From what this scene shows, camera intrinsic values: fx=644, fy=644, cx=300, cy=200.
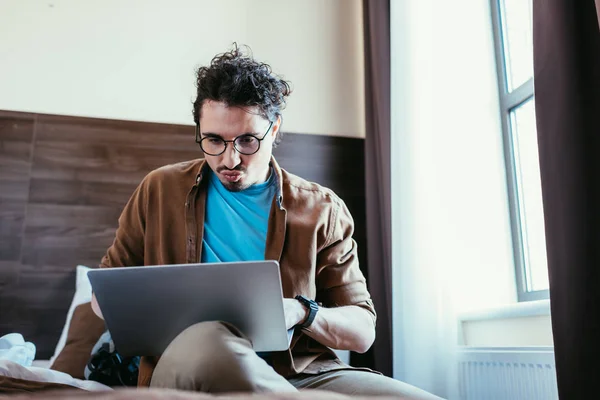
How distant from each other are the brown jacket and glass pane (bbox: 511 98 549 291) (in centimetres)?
101

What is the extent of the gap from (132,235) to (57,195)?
1327mm

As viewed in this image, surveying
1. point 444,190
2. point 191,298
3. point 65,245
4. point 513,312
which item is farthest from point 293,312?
point 65,245

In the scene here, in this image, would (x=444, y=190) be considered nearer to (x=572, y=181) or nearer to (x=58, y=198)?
(x=572, y=181)

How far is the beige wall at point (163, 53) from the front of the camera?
2977 millimetres

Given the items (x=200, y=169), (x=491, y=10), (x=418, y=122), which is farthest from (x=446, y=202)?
(x=200, y=169)

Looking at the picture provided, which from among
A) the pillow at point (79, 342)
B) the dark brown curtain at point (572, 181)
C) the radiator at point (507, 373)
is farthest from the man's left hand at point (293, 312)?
the pillow at point (79, 342)

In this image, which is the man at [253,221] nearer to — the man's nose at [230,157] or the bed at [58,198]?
the man's nose at [230,157]

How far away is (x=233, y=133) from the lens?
168 centimetres

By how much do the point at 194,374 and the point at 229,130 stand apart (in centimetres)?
87

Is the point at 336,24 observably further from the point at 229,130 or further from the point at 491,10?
the point at 229,130

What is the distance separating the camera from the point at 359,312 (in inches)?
65.1

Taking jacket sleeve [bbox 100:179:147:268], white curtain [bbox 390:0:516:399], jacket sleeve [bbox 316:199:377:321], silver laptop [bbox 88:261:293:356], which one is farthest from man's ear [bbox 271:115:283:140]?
white curtain [bbox 390:0:516:399]

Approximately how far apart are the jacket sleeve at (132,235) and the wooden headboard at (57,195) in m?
1.19

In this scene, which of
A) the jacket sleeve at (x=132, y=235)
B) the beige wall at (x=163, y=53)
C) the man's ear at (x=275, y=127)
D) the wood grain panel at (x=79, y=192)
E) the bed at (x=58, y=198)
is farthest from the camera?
the beige wall at (x=163, y=53)
